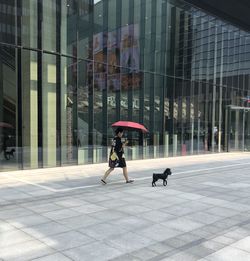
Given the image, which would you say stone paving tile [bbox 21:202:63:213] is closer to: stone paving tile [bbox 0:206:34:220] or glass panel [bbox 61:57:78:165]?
stone paving tile [bbox 0:206:34:220]

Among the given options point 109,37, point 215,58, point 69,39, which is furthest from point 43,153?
point 215,58

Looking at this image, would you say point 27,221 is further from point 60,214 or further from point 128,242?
point 128,242

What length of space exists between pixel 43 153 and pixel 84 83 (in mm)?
3801

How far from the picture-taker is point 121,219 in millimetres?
6789

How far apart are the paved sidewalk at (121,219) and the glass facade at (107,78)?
10.5 ft

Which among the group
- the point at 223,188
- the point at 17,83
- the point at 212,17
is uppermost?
the point at 212,17

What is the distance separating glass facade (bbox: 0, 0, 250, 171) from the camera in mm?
13523

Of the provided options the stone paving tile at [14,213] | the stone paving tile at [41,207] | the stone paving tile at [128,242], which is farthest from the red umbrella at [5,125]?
the stone paving tile at [128,242]

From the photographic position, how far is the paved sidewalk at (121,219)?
5.14 metres

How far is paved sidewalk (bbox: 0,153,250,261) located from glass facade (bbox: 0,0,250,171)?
10.5ft

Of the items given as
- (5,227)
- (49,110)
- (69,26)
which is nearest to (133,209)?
(5,227)

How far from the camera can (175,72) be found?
67.1 feet

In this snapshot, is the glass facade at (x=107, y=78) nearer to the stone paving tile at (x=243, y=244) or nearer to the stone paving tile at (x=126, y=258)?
the stone paving tile at (x=126, y=258)

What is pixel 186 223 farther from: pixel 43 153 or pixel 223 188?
pixel 43 153
